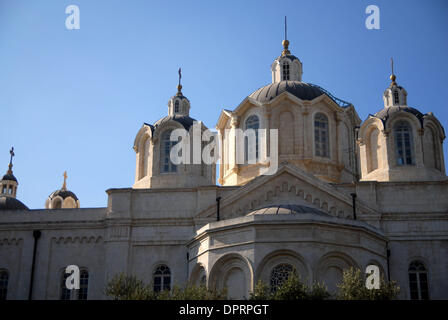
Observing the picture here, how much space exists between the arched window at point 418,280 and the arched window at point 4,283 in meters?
19.6

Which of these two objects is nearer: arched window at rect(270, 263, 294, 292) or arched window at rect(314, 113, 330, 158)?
arched window at rect(270, 263, 294, 292)

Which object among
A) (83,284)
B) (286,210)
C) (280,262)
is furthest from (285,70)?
(280,262)

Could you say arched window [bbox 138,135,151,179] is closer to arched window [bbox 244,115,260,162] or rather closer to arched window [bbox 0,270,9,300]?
arched window [bbox 244,115,260,162]

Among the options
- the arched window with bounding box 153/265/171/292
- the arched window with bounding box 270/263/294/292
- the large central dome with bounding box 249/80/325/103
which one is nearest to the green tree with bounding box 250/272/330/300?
the arched window with bounding box 270/263/294/292

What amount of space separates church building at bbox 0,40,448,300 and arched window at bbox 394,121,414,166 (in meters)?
0.05

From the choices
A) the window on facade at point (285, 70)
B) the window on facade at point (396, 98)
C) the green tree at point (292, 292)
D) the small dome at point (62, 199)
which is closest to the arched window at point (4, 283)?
the green tree at point (292, 292)

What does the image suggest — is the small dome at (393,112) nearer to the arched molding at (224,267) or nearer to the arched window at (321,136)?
the arched window at (321,136)

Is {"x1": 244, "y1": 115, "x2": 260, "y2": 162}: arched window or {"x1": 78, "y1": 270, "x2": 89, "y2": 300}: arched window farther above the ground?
{"x1": 244, "y1": 115, "x2": 260, "y2": 162}: arched window

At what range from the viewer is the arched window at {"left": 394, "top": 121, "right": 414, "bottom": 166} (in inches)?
1458

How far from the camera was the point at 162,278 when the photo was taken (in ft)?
114

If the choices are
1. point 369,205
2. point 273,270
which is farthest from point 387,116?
point 273,270

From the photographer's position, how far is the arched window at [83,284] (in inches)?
1393

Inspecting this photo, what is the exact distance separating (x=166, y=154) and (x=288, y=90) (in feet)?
25.4
